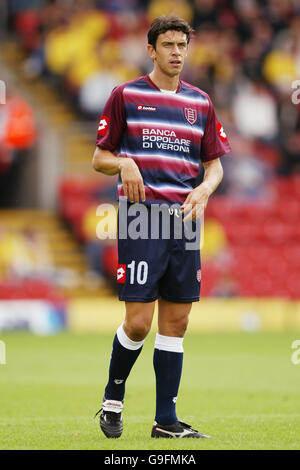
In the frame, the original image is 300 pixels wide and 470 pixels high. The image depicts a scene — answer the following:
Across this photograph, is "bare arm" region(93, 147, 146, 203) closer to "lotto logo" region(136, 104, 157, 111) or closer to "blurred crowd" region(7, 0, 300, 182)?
"lotto logo" region(136, 104, 157, 111)

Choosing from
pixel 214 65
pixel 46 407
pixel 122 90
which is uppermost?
pixel 214 65

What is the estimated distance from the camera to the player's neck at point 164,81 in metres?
6.18

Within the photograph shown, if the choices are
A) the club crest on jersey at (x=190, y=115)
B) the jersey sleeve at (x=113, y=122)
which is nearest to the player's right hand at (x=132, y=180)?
the jersey sleeve at (x=113, y=122)

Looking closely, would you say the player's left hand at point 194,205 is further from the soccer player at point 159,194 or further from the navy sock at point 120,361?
the navy sock at point 120,361

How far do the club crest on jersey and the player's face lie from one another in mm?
242

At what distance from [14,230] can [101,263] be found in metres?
1.52

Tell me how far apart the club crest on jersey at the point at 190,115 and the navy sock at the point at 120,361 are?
1273mm

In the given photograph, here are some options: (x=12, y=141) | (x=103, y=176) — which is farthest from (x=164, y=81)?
(x=103, y=176)

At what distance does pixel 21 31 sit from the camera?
20.1 m

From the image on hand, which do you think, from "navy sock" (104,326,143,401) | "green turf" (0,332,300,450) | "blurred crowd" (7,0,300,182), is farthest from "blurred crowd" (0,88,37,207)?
"navy sock" (104,326,143,401)

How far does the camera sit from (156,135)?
6.10 meters

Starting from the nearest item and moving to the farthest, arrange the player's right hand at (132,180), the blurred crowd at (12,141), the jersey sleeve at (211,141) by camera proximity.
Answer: the player's right hand at (132,180), the jersey sleeve at (211,141), the blurred crowd at (12,141)

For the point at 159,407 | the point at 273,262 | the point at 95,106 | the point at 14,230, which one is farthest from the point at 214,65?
the point at 159,407

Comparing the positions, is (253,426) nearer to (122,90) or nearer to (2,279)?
(122,90)
